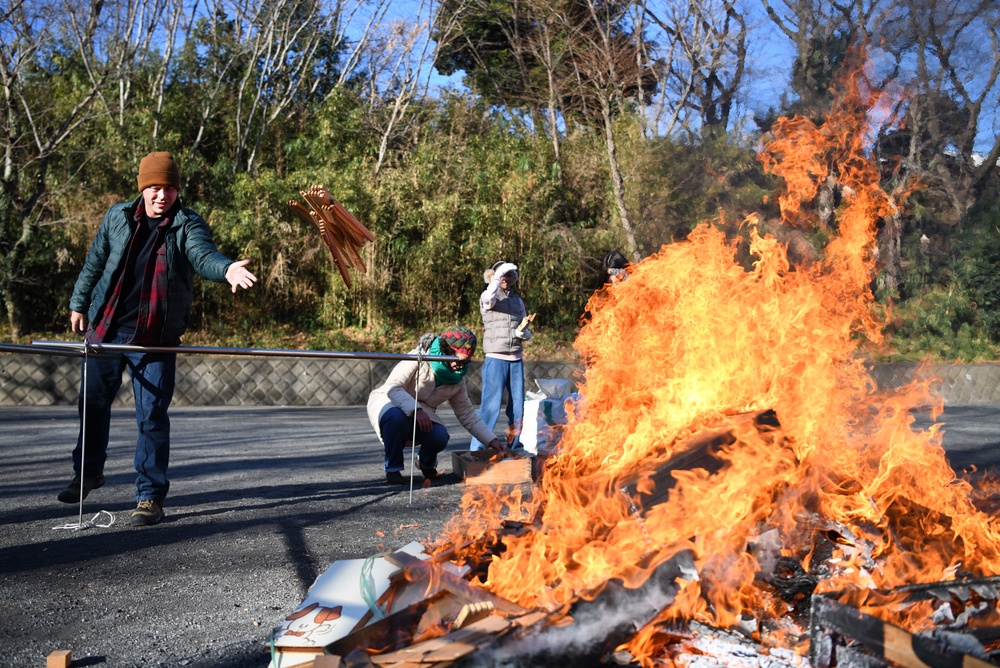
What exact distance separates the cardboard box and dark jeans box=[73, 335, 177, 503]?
2.18m

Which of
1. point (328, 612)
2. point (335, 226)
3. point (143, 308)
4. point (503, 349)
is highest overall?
point (335, 226)

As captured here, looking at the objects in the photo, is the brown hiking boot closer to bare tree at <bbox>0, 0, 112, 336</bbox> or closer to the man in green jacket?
the man in green jacket

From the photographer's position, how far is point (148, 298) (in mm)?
4645

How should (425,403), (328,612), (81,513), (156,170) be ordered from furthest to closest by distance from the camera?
(425,403), (156,170), (81,513), (328,612)

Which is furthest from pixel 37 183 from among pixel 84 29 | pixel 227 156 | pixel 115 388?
pixel 115 388

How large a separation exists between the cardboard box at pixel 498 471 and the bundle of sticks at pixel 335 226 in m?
1.73

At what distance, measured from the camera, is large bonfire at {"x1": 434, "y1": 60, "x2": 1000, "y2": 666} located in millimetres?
3012

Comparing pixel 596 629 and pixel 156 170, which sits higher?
pixel 156 170

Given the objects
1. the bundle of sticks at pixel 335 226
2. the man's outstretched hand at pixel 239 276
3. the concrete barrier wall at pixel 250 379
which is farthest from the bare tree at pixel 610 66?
the man's outstretched hand at pixel 239 276

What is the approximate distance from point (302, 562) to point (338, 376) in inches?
344

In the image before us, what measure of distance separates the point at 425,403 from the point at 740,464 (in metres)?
3.29

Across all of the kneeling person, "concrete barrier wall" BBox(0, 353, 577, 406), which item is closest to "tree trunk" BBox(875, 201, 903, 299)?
the kneeling person

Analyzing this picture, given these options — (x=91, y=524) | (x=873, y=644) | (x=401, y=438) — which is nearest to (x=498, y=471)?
(x=401, y=438)

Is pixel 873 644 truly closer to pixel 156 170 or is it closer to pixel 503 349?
pixel 156 170
